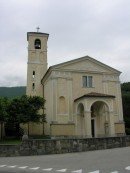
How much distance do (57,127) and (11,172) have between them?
822 inches

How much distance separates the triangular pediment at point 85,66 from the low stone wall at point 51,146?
14962 mm

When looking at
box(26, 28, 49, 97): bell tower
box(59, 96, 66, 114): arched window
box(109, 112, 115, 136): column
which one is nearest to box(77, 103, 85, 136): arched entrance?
box(59, 96, 66, 114): arched window

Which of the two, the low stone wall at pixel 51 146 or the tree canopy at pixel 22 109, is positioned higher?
the tree canopy at pixel 22 109

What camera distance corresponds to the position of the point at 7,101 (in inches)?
1243

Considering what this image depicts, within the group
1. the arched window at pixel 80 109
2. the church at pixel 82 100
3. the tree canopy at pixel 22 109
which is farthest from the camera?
the arched window at pixel 80 109

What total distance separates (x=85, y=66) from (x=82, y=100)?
6172 millimetres

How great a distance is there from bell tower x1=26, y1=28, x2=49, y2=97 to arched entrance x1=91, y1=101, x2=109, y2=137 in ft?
32.4

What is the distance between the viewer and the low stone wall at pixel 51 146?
19.8 m

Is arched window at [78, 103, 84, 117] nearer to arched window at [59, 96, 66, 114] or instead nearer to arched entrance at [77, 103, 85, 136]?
arched entrance at [77, 103, 85, 136]

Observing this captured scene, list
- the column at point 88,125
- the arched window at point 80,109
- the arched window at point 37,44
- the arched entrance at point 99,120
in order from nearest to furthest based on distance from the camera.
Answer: the column at point 88,125 < the arched window at point 80,109 < the arched entrance at point 99,120 < the arched window at point 37,44

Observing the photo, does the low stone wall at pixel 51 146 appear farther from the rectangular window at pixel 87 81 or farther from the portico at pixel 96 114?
the rectangular window at pixel 87 81

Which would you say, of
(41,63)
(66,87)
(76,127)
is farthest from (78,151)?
(41,63)

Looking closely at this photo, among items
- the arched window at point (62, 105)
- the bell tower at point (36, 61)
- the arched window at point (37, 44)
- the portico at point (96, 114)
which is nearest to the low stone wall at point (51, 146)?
the portico at point (96, 114)

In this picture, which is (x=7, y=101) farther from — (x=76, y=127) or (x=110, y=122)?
(x=110, y=122)
